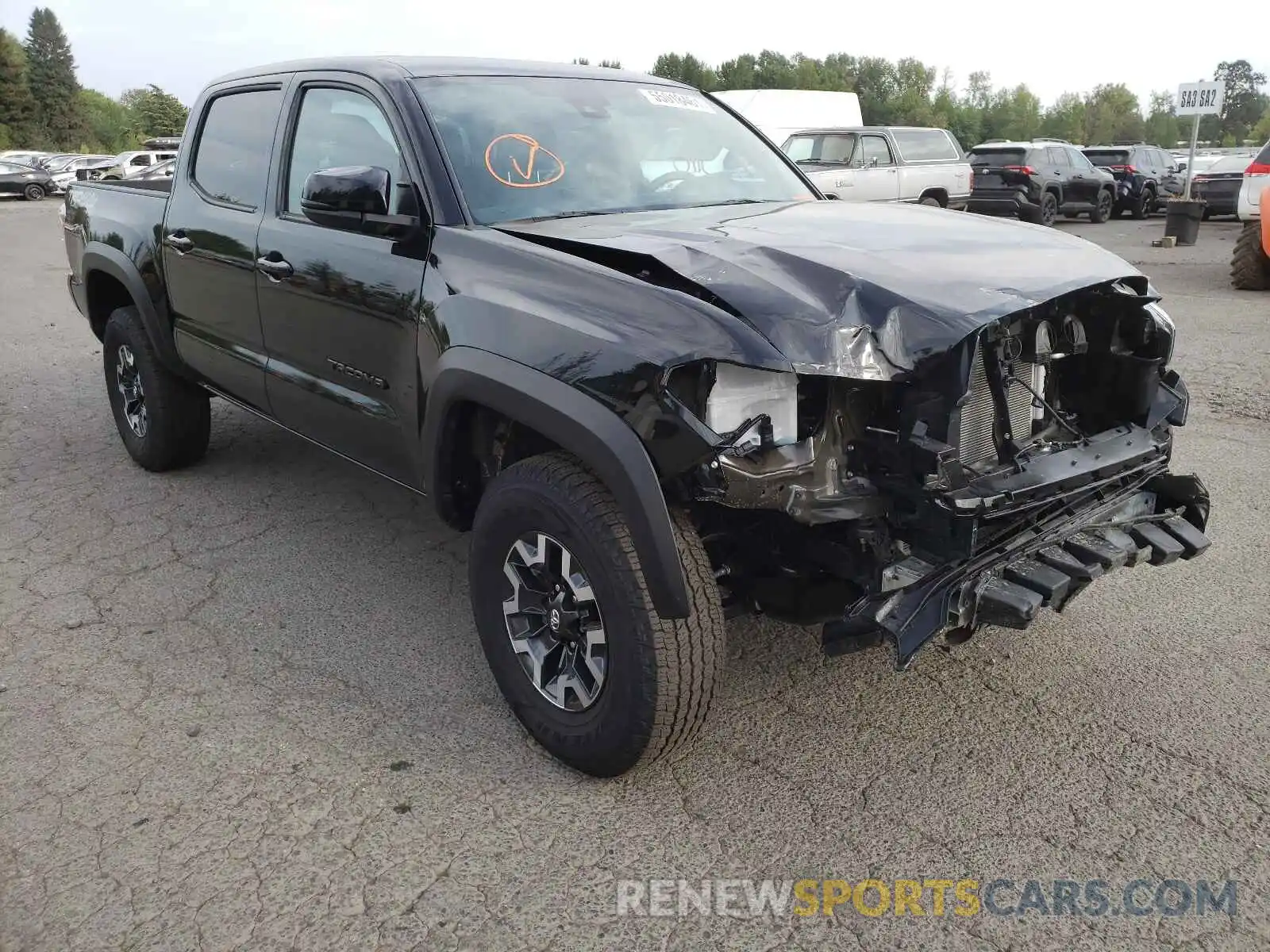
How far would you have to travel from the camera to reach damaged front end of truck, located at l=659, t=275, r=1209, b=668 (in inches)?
96.7

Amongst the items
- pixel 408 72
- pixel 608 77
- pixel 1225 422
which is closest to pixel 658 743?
pixel 408 72

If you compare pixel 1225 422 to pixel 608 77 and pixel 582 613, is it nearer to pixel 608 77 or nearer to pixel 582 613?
pixel 608 77

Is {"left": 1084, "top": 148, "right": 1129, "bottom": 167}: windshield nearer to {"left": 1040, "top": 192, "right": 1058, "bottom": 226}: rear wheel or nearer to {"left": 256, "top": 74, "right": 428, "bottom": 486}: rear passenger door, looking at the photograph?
{"left": 1040, "top": 192, "right": 1058, "bottom": 226}: rear wheel

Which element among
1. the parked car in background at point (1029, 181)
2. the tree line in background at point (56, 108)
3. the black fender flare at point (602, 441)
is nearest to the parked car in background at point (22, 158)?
the tree line in background at point (56, 108)

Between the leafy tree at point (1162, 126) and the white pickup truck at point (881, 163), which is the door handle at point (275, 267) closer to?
the white pickup truck at point (881, 163)

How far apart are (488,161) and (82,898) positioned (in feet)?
7.59

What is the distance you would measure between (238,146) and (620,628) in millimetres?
2902

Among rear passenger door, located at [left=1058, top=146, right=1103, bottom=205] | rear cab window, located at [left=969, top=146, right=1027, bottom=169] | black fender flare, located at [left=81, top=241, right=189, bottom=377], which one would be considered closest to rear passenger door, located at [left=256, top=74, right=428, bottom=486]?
black fender flare, located at [left=81, top=241, right=189, bottom=377]

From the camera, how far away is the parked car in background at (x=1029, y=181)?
60.8ft

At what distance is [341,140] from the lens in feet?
12.1

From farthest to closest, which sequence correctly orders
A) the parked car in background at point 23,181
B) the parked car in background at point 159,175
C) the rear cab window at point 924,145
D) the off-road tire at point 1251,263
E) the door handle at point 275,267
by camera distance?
1. the parked car in background at point 23,181
2. the rear cab window at point 924,145
3. the off-road tire at point 1251,263
4. the parked car in background at point 159,175
5. the door handle at point 275,267

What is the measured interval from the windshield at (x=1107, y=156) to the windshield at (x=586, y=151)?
21.4 metres

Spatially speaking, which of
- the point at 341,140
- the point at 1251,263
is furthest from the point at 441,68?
the point at 1251,263

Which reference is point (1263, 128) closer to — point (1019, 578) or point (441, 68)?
point (441, 68)
